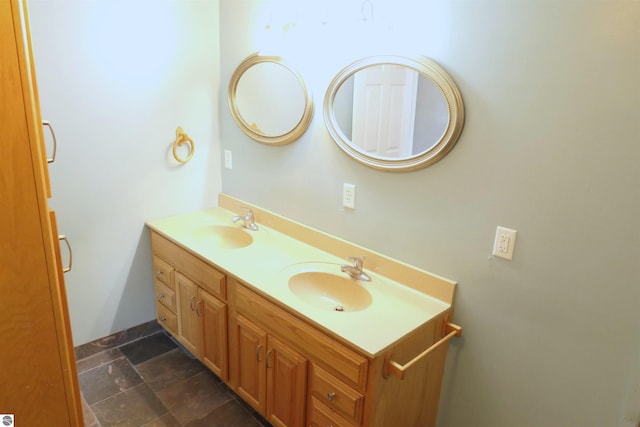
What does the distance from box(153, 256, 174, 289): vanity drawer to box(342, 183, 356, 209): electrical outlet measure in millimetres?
1102

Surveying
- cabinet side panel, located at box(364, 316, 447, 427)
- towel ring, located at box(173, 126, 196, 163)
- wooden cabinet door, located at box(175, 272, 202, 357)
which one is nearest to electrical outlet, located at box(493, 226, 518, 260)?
cabinet side panel, located at box(364, 316, 447, 427)

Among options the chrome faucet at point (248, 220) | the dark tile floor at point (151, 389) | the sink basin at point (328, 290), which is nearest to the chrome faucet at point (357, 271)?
the sink basin at point (328, 290)

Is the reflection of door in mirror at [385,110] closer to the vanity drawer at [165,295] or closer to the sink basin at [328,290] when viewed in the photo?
the sink basin at [328,290]

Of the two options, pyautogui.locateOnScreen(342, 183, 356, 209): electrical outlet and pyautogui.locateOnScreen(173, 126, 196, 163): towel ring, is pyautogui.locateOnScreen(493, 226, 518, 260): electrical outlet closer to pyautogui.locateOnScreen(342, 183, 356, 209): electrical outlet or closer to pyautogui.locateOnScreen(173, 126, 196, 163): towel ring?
pyautogui.locateOnScreen(342, 183, 356, 209): electrical outlet

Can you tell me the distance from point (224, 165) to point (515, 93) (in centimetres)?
186

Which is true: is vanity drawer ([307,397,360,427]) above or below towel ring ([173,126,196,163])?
below

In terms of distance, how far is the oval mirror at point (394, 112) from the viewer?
1.58m

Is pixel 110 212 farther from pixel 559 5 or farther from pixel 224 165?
pixel 559 5

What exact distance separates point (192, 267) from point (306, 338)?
34.6 inches

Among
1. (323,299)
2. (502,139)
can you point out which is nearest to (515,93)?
(502,139)

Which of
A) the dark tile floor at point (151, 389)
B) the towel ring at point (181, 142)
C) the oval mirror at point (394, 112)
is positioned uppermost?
the oval mirror at point (394, 112)

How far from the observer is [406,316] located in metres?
1.60

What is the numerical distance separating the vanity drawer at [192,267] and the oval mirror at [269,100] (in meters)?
0.76

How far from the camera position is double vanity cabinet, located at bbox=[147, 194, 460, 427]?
149 centimetres
